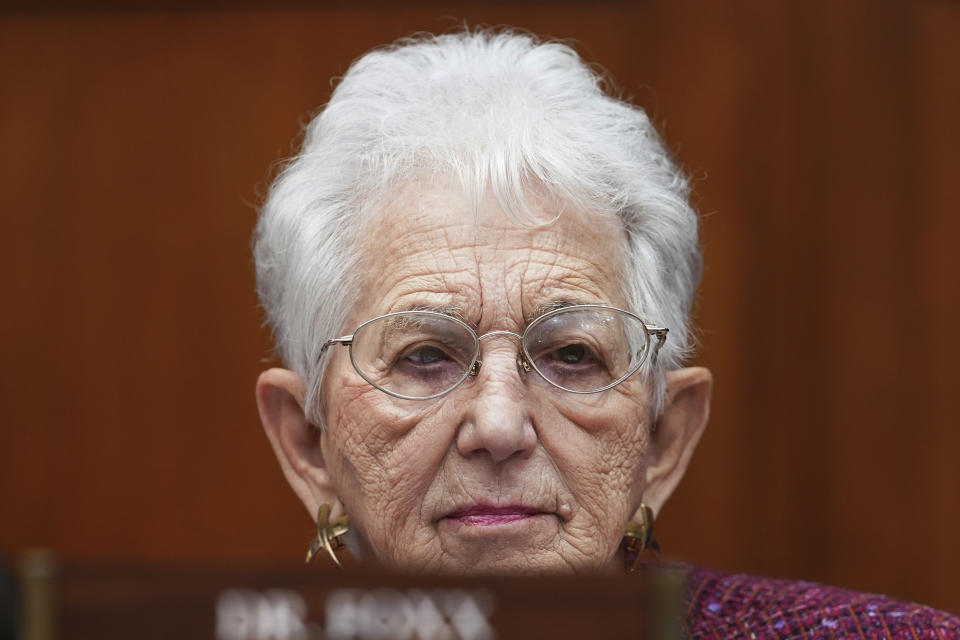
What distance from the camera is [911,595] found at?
3070 millimetres

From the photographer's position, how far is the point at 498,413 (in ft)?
6.20

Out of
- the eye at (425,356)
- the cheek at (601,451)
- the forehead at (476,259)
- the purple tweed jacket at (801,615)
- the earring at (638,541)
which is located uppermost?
the forehead at (476,259)

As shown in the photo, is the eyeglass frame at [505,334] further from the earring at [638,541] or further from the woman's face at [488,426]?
the earring at [638,541]

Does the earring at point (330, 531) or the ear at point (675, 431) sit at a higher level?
the ear at point (675, 431)

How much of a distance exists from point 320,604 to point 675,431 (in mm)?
1297

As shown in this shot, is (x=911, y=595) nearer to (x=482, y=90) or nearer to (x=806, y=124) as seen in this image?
(x=806, y=124)

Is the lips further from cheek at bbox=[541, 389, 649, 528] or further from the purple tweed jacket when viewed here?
the purple tweed jacket

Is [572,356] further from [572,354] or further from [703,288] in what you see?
[703,288]

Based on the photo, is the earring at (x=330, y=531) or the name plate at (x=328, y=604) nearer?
the name plate at (x=328, y=604)

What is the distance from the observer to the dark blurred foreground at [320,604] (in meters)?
1.00

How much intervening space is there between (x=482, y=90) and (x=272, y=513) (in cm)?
148

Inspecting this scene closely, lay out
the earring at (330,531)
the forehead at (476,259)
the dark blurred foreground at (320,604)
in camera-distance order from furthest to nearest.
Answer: the earring at (330,531), the forehead at (476,259), the dark blurred foreground at (320,604)

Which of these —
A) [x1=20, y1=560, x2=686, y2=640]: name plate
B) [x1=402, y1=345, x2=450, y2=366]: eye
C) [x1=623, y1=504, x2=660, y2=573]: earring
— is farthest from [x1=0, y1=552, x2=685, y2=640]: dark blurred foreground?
[x1=623, y1=504, x2=660, y2=573]: earring

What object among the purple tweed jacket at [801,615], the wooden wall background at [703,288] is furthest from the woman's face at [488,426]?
the wooden wall background at [703,288]
